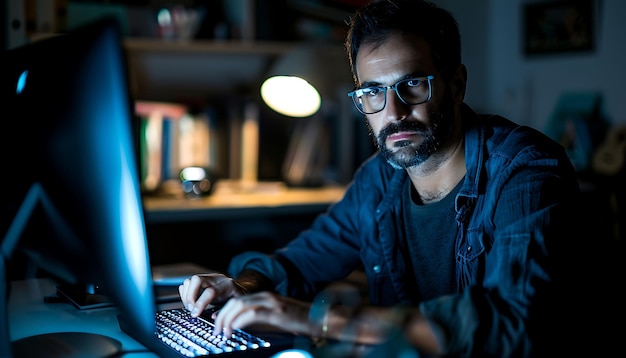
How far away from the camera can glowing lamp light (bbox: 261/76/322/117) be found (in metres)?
2.26

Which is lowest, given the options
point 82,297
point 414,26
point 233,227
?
point 233,227

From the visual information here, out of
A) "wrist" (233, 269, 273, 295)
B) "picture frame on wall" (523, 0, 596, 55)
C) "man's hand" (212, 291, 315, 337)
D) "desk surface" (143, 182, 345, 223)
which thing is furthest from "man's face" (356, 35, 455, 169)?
"picture frame on wall" (523, 0, 596, 55)

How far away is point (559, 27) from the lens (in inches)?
116

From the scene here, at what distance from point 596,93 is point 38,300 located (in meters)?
2.32

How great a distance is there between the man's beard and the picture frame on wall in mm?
1750

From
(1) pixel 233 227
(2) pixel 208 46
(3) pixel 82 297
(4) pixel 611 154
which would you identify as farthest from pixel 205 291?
(4) pixel 611 154

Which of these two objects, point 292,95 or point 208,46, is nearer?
point 292,95

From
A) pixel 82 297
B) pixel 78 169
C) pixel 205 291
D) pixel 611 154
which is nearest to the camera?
pixel 78 169

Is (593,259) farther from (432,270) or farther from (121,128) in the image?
(121,128)

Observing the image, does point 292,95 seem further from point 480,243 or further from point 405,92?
point 480,243

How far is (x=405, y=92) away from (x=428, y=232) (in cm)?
29

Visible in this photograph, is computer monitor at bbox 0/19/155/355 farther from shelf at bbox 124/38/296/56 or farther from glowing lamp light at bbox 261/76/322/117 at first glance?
shelf at bbox 124/38/296/56

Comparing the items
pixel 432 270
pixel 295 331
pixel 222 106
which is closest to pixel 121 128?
pixel 295 331

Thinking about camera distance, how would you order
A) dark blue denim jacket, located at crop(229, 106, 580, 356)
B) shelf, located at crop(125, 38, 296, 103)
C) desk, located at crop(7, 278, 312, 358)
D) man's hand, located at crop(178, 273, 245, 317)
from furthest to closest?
shelf, located at crop(125, 38, 296, 103), man's hand, located at crop(178, 273, 245, 317), desk, located at crop(7, 278, 312, 358), dark blue denim jacket, located at crop(229, 106, 580, 356)
